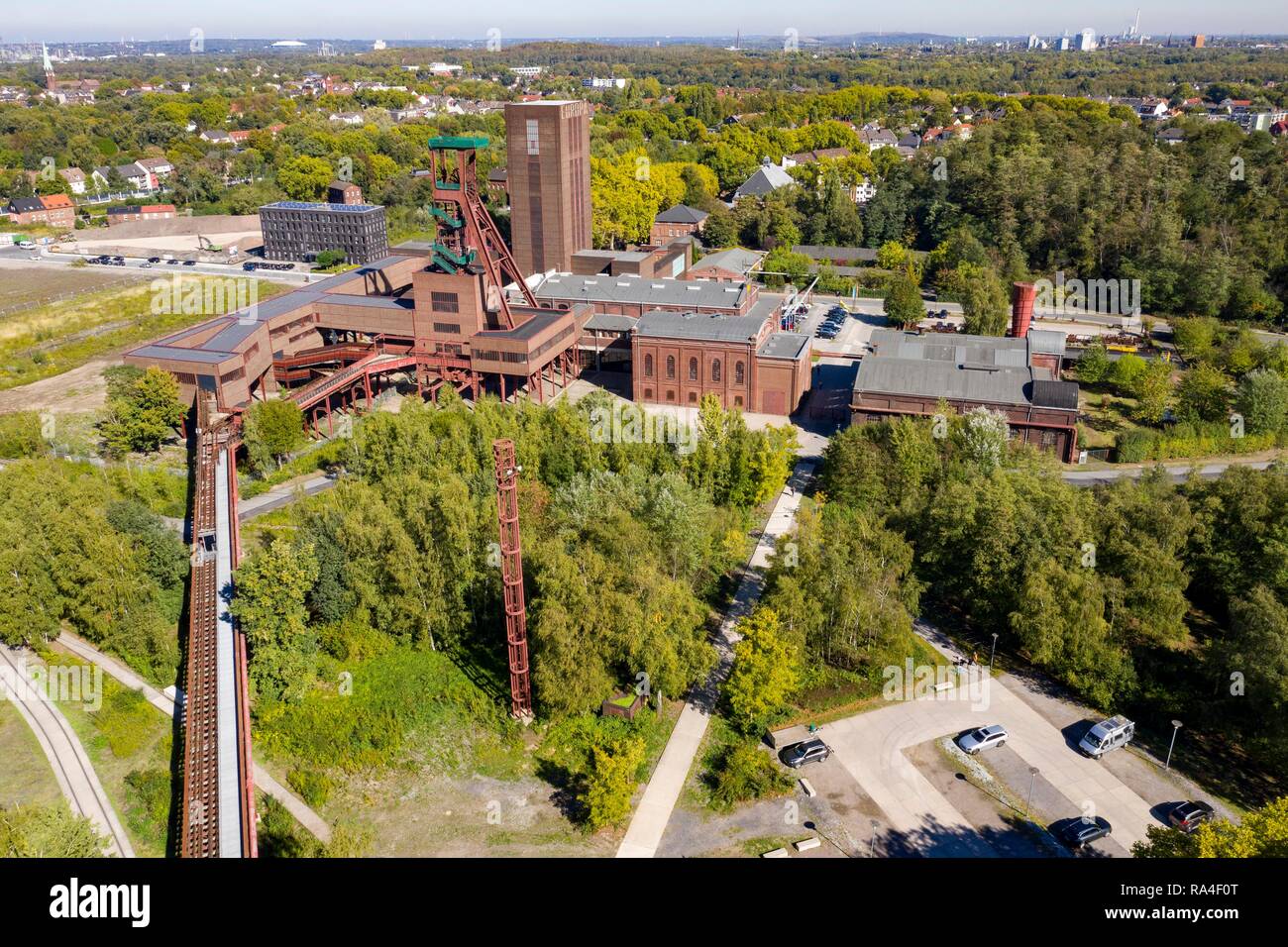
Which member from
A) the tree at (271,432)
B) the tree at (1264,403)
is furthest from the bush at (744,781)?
the tree at (1264,403)

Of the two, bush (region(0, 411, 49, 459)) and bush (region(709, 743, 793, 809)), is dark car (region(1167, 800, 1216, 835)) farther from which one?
bush (region(0, 411, 49, 459))

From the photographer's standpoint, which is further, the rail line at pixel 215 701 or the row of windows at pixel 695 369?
the row of windows at pixel 695 369

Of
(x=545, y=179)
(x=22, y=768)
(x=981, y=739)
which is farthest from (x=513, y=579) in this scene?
(x=545, y=179)

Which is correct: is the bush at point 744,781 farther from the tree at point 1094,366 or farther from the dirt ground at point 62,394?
the dirt ground at point 62,394

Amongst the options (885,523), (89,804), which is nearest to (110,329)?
(89,804)

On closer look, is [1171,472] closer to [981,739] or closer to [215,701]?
[981,739]

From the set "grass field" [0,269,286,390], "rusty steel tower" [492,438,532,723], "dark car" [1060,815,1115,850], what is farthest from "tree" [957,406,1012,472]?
"grass field" [0,269,286,390]

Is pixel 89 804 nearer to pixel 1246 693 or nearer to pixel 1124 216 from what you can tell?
pixel 1246 693
